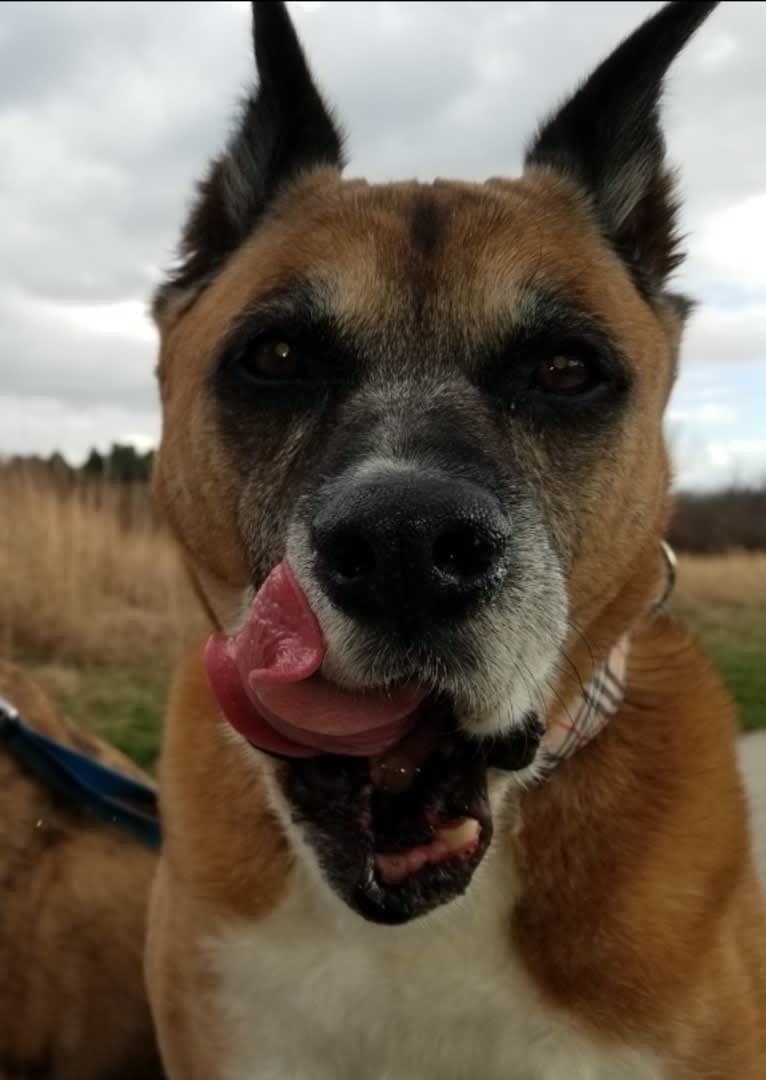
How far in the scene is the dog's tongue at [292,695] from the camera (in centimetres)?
203

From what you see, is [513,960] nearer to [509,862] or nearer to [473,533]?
[509,862]

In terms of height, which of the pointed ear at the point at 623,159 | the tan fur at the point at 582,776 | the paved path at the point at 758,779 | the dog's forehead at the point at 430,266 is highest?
the pointed ear at the point at 623,159

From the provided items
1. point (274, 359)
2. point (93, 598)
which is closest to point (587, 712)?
point (274, 359)

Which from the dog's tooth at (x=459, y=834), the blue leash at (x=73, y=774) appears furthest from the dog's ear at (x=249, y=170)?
the dog's tooth at (x=459, y=834)

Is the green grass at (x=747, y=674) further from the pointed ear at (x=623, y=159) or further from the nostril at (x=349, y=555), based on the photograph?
the nostril at (x=349, y=555)

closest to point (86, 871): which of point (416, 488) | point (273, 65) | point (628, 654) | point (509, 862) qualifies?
point (509, 862)

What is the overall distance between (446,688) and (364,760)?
23cm

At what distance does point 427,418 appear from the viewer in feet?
7.54

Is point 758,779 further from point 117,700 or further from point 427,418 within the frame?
point 427,418

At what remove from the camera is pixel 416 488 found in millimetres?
1952

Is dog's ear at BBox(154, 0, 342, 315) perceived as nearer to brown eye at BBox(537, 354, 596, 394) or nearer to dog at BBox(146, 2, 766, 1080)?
dog at BBox(146, 2, 766, 1080)

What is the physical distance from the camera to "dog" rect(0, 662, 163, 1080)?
2.89m

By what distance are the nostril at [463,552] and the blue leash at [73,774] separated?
1.63m

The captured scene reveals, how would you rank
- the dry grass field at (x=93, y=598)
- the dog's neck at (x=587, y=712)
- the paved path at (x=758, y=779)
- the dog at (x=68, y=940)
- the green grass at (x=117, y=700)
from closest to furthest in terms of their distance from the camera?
the dog's neck at (x=587, y=712) < the dog at (x=68, y=940) < the paved path at (x=758, y=779) < the green grass at (x=117, y=700) < the dry grass field at (x=93, y=598)
